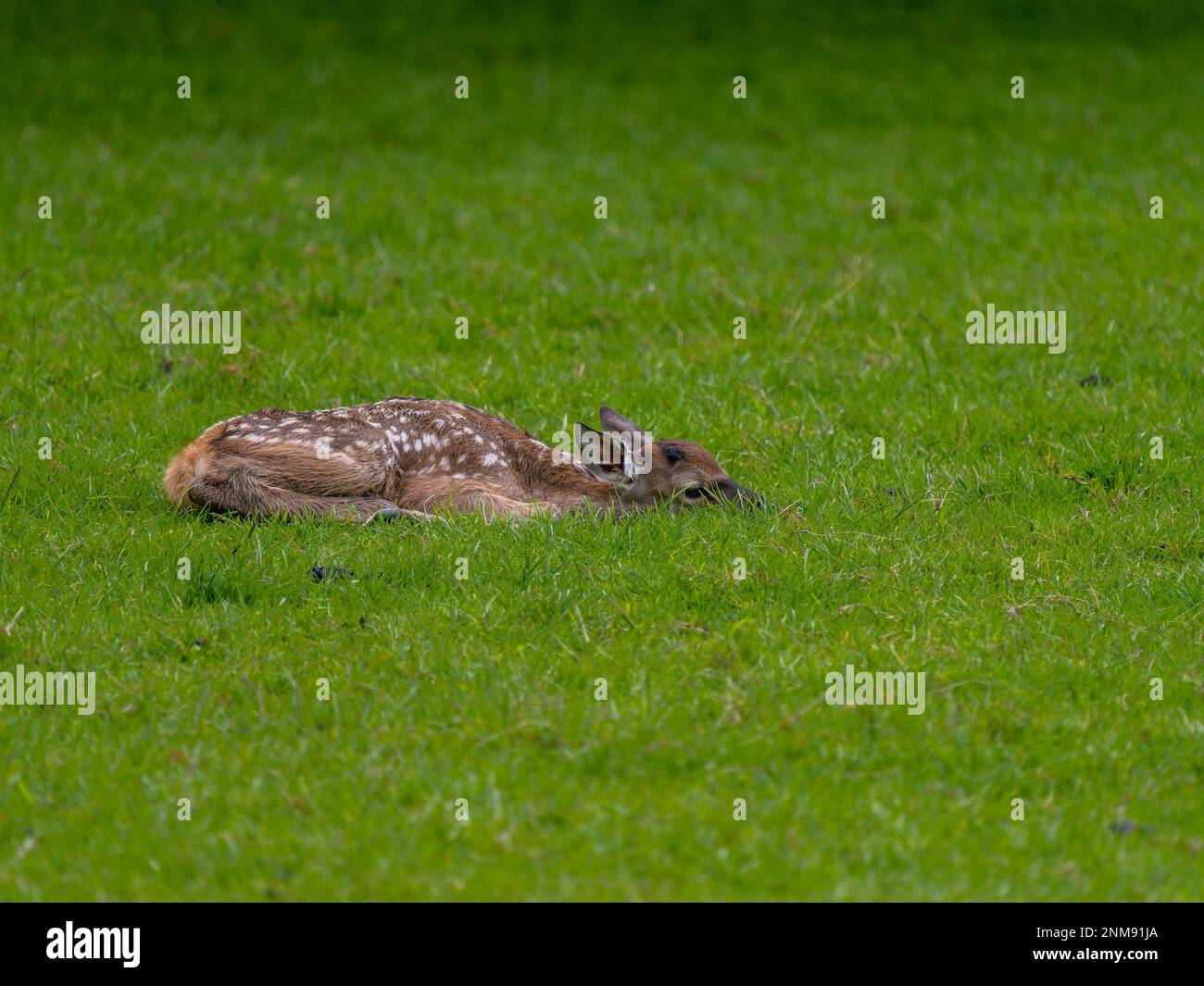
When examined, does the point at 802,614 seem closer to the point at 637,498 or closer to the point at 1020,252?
the point at 637,498

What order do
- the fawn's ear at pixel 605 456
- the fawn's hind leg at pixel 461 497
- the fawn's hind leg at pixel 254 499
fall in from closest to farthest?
the fawn's hind leg at pixel 254 499, the fawn's hind leg at pixel 461 497, the fawn's ear at pixel 605 456

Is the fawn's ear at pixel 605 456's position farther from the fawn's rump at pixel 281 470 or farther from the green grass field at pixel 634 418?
the fawn's rump at pixel 281 470

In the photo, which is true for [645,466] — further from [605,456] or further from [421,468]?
[421,468]

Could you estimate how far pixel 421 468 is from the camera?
880cm

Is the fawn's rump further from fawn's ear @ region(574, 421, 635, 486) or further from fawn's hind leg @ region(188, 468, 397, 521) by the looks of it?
fawn's ear @ region(574, 421, 635, 486)

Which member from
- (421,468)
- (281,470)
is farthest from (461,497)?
(281,470)

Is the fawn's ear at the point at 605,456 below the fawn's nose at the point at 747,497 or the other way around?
the other way around

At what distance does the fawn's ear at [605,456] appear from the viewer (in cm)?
879

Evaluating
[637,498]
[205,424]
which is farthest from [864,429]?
[205,424]

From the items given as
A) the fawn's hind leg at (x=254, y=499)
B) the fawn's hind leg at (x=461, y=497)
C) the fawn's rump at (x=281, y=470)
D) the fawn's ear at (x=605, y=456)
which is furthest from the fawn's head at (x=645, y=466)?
the fawn's hind leg at (x=254, y=499)

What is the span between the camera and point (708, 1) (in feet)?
66.3

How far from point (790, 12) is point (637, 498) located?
12779mm

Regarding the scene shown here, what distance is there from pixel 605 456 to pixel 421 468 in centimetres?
99

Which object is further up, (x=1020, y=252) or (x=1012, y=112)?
(x=1012, y=112)
